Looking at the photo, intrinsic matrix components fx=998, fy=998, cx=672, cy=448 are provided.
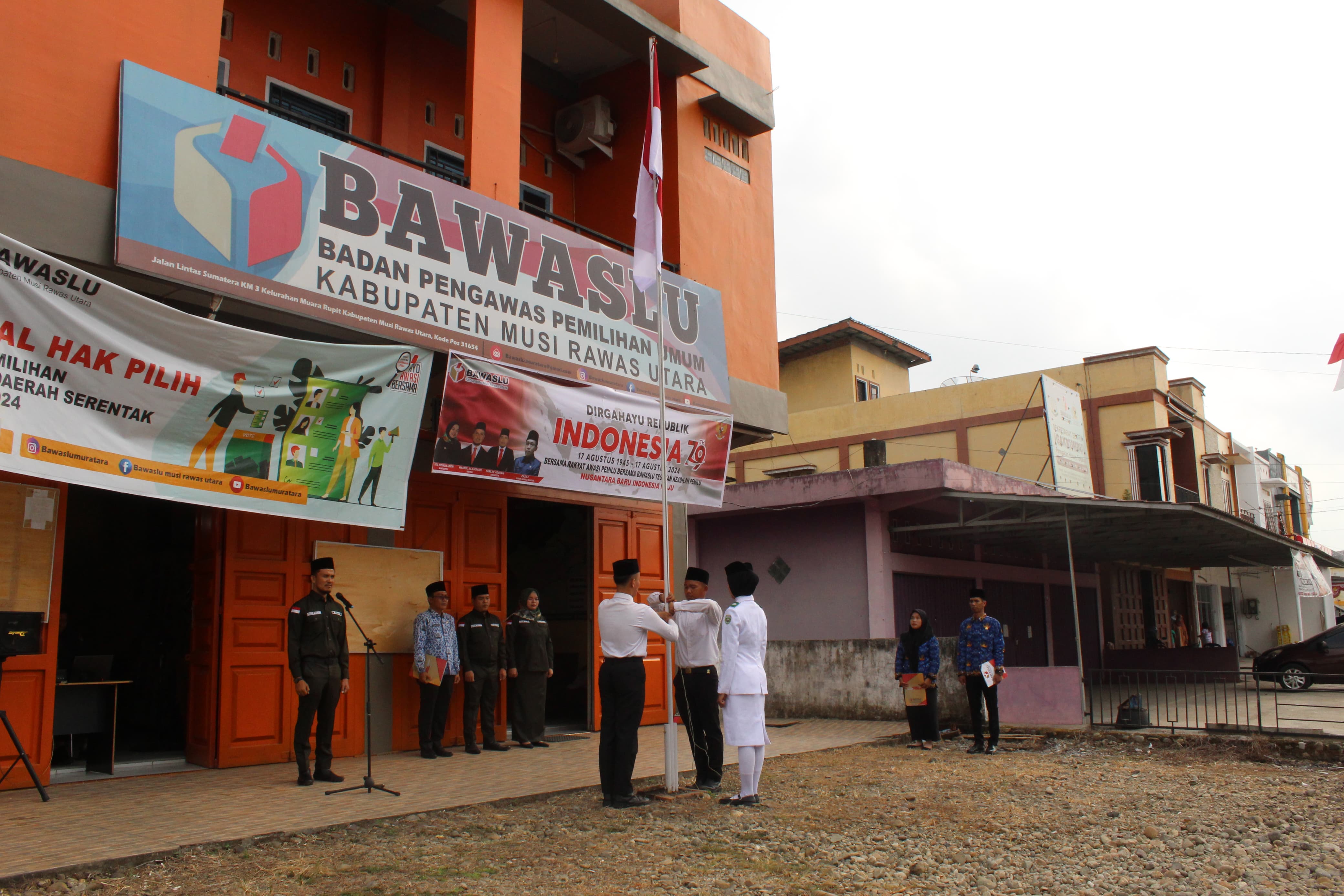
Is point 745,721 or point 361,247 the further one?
point 361,247

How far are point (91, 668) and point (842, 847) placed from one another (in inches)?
281

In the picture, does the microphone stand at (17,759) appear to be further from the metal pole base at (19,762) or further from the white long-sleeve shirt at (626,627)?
the white long-sleeve shirt at (626,627)

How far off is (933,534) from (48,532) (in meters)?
13.8

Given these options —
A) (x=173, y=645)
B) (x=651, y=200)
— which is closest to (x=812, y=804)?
(x=651, y=200)

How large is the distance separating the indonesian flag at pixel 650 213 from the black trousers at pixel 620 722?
369 cm

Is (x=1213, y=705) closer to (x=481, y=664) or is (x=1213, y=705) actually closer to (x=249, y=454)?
(x=481, y=664)

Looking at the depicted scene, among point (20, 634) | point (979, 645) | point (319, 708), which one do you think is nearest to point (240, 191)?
point (20, 634)

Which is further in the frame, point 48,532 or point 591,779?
point 591,779

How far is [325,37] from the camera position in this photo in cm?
1169

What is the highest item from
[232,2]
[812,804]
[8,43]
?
[232,2]

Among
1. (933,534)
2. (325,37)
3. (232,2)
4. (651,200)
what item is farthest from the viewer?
(933,534)

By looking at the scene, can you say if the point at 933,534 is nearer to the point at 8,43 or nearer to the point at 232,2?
the point at 232,2

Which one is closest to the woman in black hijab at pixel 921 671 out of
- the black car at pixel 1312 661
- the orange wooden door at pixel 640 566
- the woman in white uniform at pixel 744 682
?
the orange wooden door at pixel 640 566

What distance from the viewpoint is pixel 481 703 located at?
429 inches
